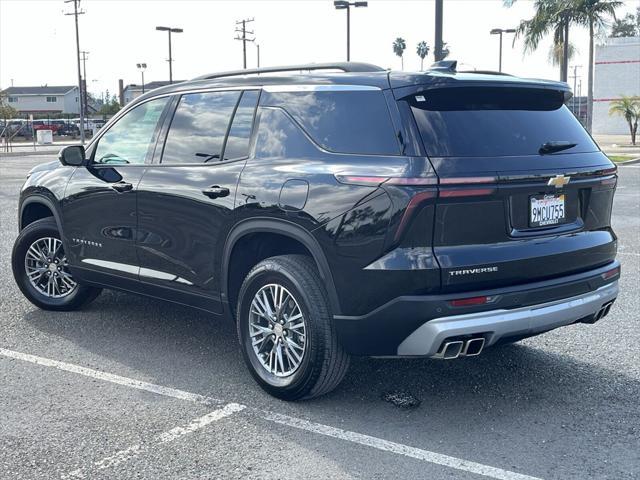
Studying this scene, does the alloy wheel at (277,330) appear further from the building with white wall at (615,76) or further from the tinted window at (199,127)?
the building with white wall at (615,76)

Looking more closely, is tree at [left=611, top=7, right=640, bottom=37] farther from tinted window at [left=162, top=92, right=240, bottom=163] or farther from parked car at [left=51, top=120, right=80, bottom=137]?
tinted window at [left=162, top=92, right=240, bottom=163]

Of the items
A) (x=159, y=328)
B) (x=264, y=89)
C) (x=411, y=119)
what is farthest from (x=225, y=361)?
(x=411, y=119)

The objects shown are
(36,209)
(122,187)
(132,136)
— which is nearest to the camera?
(122,187)

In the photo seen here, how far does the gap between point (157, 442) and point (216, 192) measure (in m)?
1.54

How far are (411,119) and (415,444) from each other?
5.33 feet

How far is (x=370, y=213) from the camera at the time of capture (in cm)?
398

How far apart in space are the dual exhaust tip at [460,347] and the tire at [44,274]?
3526 mm

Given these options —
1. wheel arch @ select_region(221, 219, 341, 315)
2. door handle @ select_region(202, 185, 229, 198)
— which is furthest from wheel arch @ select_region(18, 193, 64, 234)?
wheel arch @ select_region(221, 219, 341, 315)

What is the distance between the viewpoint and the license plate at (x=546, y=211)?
165 inches

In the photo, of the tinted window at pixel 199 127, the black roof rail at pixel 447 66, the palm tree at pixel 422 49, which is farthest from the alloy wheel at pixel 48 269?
the palm tree at pixel 422 49

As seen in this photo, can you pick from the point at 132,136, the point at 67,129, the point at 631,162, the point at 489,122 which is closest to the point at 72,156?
the point at 132,136

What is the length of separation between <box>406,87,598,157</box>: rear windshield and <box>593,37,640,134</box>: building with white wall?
53.8 meters

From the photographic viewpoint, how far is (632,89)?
55.5 metres

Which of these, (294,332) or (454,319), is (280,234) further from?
(454,319)
